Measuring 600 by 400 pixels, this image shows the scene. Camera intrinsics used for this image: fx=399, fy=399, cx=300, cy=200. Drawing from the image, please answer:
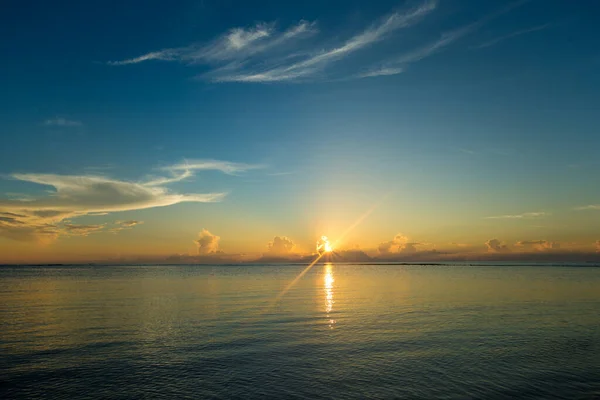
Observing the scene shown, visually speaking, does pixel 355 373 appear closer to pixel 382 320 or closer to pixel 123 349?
pixel 123 349

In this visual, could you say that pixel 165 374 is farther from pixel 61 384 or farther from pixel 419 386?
pixel 419 386

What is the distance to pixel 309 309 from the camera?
53.7 meters

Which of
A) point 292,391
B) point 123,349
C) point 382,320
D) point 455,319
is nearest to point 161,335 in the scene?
point 123,349

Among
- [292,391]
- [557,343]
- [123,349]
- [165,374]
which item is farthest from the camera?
[557,343]

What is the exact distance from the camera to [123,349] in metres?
29.8

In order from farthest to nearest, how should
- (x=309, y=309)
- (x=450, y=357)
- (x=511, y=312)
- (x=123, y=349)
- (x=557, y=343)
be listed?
(x=309, y=309) < (x=511, y=312) < (x=557, y=343) < (x=123, y=349) < (x=450, y=357)

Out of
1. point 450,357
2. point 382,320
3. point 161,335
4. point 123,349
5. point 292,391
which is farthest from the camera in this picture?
point 382,320

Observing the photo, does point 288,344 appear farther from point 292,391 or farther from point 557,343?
point 557,343

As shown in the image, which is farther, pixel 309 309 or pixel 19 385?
pixel 309 309

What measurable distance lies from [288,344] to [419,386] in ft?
41.5

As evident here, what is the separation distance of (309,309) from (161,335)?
23.0m

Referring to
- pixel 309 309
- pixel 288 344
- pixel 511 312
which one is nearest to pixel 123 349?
pixel 288 344

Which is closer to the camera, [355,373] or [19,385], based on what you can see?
[19,385]

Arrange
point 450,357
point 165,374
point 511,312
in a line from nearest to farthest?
point 165,374 → point 450,357 → point 511,312
